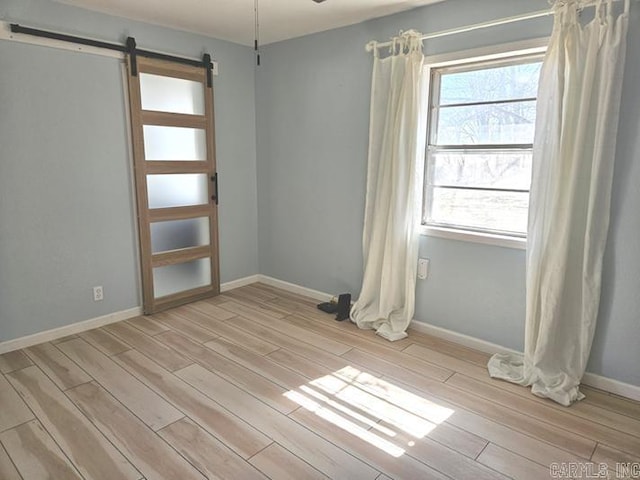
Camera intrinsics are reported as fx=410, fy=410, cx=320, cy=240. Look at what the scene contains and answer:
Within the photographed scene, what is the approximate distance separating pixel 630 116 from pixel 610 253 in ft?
2.59

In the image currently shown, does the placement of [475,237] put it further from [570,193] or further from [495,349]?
[495,349]

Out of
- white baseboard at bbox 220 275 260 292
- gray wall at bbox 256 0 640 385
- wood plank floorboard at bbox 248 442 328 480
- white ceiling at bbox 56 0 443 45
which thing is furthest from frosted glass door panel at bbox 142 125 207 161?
wood plank floorboard at bbox 248 442 328 480

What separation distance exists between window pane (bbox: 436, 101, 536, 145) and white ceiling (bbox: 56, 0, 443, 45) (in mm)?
828

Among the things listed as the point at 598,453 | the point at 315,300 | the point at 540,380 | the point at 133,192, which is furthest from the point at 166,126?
the point at 598,453

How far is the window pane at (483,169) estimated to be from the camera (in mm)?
2842

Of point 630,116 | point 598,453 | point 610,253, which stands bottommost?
point 598,453

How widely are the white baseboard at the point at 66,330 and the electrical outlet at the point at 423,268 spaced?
2497 millimetres

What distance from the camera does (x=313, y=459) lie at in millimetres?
1971

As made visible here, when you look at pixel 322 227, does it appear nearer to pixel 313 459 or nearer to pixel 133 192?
pixel 133 192

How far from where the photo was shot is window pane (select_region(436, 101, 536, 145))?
2.79m

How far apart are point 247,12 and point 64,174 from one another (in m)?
1.88

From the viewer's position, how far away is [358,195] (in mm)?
3684

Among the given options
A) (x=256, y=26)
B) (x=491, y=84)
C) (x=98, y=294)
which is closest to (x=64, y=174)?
(x=98, y=294)

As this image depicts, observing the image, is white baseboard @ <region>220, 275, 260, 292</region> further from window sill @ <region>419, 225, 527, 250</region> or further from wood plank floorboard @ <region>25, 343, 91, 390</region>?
window sill @ <region>419, 225, 527, 250</region>
